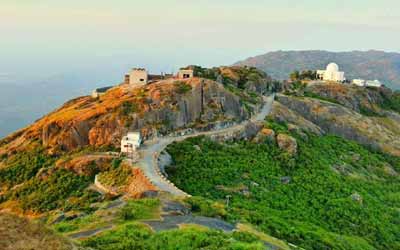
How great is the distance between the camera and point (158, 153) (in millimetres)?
50469

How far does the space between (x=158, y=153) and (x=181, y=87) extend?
14.0 m

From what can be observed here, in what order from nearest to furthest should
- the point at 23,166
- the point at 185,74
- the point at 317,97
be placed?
the point at 23,166 < the point at 185,74 < the point at 317,97

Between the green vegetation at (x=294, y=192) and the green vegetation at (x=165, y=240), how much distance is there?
20.7ft

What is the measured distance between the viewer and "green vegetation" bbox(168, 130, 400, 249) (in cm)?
3734

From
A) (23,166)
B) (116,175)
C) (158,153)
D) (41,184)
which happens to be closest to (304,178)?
(158,153)

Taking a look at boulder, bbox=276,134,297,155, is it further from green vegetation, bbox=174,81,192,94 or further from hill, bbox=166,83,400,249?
green vegetation, bbox=174,81,192,94

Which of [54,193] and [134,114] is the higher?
[134,114]

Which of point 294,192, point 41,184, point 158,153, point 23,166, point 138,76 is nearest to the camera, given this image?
point 41,184

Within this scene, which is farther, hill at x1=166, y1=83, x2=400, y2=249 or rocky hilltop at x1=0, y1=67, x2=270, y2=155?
rocky hilltop at x1=0, y1=67, x2=270, y2=155

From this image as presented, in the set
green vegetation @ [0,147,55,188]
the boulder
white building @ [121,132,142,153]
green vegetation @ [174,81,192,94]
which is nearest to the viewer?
white building @ [121,132,142,153]

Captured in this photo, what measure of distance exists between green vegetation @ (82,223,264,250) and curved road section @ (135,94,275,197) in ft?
41.6

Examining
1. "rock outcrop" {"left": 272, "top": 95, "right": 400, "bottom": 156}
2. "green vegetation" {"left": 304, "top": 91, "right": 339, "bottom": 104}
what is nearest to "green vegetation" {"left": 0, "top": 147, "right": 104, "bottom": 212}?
"rock outcrop" {"left": 272, "top": 95, "right": 400, "bottom": 156}

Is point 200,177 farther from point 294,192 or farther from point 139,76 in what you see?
point 139,76

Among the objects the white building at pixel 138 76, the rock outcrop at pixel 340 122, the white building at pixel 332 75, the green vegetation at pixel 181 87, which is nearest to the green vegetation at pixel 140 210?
the green vegetation at pixel 181 87
